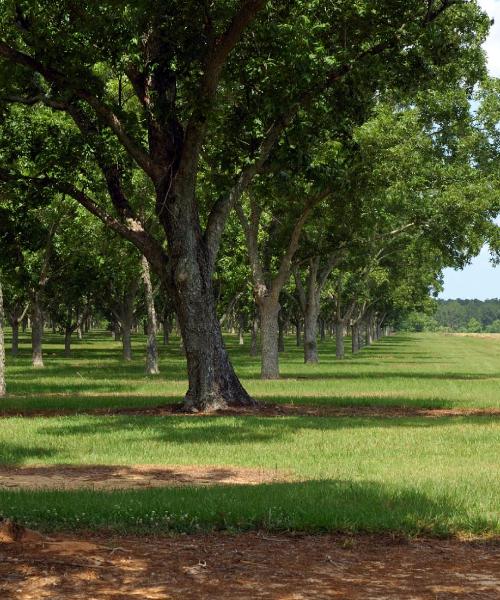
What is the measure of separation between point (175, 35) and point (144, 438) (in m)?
8.81

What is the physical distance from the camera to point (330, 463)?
1259 centimetres

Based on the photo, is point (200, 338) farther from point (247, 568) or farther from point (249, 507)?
point (247, 568)

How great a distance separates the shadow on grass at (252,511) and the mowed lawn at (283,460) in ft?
0.04

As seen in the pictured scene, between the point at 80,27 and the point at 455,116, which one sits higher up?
the point at 455,116

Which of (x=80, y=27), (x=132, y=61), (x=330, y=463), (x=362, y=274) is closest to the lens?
(x=330, y=463)

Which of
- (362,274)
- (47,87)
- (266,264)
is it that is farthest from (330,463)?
(362,274)

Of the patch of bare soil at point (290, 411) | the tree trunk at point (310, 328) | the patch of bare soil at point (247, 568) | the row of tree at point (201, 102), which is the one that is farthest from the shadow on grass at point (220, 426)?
the tree trunk at point (310, 328)

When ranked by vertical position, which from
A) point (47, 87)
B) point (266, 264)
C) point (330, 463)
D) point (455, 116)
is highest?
point (455, 116)

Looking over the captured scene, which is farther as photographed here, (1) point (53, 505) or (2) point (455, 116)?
(2) point (455, 116)

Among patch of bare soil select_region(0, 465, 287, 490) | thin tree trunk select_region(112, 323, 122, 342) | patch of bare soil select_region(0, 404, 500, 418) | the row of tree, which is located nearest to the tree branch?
the row of tree

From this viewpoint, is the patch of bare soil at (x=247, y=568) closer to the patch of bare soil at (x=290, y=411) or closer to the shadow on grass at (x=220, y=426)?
the shadow on grass at (x=220, y=426)

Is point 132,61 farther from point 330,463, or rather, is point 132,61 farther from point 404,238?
point 404,238

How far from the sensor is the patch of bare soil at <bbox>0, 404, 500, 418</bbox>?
67.0 ft

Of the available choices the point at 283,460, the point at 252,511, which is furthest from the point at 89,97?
the point at 252,511
